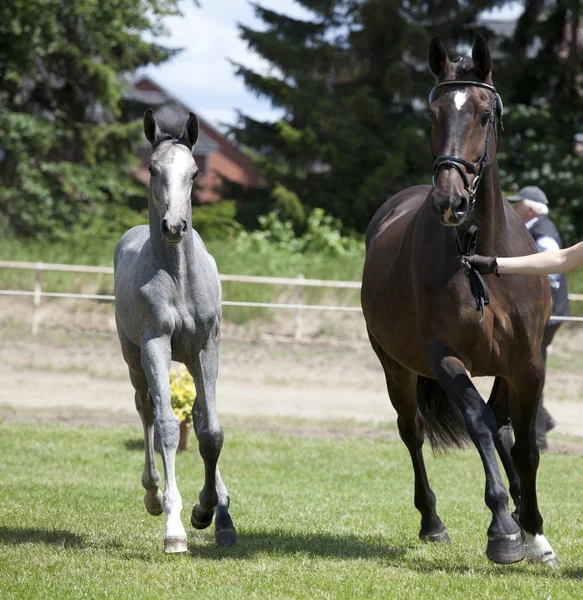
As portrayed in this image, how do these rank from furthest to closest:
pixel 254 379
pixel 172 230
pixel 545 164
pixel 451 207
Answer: pixel 545 164 → pixel 254 379 → pixel 172 230 → pixel 451 207

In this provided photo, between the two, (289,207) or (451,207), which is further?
(289,207)

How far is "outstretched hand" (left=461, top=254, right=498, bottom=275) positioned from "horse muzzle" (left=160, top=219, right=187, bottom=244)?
147 centimetres

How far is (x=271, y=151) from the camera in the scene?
79.2 feet

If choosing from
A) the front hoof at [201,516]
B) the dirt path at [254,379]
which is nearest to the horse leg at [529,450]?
the front hoof at [201,516]

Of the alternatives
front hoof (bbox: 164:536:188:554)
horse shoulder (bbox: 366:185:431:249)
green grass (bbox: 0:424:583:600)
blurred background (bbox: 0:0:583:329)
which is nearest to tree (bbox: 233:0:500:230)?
blurred background (bbox: 0:0:583:329)

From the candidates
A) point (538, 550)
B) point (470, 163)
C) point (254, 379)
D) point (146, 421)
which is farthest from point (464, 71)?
point (254, 379)

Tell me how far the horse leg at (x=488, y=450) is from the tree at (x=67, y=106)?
59.6ft

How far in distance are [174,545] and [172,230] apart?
5.38ft

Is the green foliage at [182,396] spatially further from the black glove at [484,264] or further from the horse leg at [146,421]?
the black glove at [484,264]

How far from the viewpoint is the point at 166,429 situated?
497 centimetres

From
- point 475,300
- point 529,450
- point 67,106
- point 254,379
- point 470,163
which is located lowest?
point 254,379

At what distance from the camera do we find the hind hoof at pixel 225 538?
5300 mm

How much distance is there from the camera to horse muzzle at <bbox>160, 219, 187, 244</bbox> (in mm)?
4801

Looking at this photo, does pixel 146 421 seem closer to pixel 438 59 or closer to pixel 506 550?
pixel 506 550
